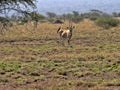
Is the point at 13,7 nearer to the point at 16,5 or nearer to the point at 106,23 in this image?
the point at 16,5

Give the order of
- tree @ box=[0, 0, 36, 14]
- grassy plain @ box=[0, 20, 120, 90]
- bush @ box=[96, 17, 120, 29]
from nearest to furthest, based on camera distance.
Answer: tree @ box=[0, 0, 36, 14], grassy plain @ box=[0, 20, 120, 90], bush @ box=[96, 17, 120, 29]

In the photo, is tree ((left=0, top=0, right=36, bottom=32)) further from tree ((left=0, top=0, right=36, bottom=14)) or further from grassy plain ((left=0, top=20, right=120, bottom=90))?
grassy plain ((left=0, top=20, right=120, bottom=90))

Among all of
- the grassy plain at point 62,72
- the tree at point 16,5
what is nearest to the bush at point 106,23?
the grassy plain at point 62,72

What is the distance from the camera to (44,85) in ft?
45.6

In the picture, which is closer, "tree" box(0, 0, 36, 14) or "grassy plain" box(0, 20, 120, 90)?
"tree" box(0, 0, 36, 14)

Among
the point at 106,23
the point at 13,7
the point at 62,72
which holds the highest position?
the point at 13,7

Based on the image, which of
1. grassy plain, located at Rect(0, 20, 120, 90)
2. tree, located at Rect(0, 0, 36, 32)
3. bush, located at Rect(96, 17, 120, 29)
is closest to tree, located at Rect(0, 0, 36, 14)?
tree, located at Rect(0, 0, 36, 32)

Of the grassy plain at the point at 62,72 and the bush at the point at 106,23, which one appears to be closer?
the grassy plain at the point at 62,72

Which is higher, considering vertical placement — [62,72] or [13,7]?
[13,7]

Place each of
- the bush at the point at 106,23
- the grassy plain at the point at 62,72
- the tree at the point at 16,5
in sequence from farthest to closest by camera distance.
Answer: the bush at the point at 106,23
the grassy plain at the point at 62,72
the tree at the point at 16,5

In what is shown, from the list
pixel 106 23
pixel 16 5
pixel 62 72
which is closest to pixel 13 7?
pixel 16 5

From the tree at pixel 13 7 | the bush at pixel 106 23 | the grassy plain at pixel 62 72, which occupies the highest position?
the tree at pixel 13 7

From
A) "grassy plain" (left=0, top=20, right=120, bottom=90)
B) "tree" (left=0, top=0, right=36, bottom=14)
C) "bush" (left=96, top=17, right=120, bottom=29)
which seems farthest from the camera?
"bush" (left=96, top=17, right=120, bottom=29)

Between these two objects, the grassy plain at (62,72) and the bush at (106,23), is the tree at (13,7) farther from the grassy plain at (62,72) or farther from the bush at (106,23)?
the bush at (106,23)
